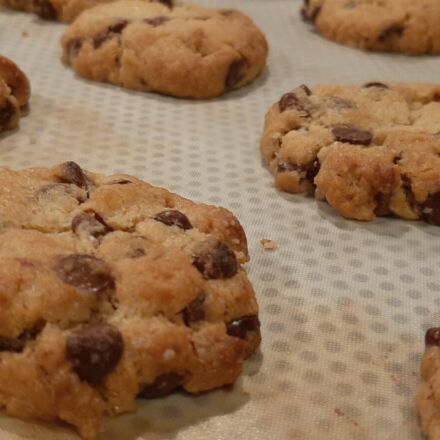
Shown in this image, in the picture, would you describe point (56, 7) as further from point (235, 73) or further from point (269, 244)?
point (269, 244)

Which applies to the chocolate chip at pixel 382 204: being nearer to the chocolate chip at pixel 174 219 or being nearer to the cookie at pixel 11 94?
the chocolate chip at pixel 174 219

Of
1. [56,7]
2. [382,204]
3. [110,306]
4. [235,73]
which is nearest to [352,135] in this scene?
[382,204]

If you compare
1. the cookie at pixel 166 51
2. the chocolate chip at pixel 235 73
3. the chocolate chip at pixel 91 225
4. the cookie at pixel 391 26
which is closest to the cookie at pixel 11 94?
the cookie at pixel 166 51

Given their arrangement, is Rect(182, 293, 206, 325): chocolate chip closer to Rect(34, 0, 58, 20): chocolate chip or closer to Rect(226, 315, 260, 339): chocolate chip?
Rect(226, 315, 260, 339): chocolate chip

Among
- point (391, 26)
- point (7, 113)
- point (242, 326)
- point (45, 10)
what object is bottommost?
point (45, 10)

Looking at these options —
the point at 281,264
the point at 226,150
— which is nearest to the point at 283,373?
the point at 281,264

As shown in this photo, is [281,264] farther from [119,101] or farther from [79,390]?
[119,101]
